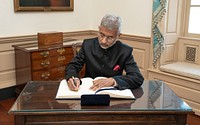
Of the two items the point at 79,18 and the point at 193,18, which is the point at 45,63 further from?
the point at 193,18

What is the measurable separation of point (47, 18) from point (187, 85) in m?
2.58

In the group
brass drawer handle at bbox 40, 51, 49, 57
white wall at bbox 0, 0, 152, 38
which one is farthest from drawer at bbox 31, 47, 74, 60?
white wall at bbox 0, 0, 152, 38

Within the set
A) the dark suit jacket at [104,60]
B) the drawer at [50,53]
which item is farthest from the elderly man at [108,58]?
the drawer at [50,53]

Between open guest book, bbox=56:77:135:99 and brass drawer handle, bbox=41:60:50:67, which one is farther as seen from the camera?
brass drawer handle, bbox=41:60:50:67

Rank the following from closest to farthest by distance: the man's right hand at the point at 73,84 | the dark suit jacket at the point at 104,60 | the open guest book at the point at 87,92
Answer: the open guest book at the point at 87,92
the man's right hand at the point at 73,84
the dark suit jacket at the point at 104,60

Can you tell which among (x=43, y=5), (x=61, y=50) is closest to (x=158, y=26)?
(x=61, y=50)

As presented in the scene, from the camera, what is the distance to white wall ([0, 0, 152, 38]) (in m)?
4.06

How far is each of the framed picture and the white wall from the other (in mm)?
80

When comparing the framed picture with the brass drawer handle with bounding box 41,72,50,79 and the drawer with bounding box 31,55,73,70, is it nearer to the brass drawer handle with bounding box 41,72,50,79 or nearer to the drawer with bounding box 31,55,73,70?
the drawer with bounding box 31,55,73,70

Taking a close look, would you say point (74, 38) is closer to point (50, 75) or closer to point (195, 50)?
point (50, 75)

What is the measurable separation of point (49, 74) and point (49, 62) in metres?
0.19

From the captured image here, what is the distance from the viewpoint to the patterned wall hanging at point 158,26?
12.9 ft

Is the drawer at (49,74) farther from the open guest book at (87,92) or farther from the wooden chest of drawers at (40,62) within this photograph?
the open guest book at (87,92)

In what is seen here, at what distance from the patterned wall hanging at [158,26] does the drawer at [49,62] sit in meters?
1.41
